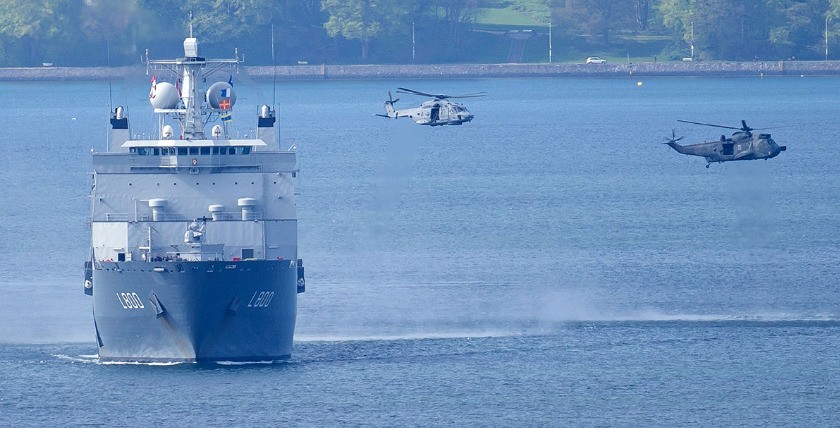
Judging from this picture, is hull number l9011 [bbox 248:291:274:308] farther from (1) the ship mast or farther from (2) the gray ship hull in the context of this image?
(1) the ship mast

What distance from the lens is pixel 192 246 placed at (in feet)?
248

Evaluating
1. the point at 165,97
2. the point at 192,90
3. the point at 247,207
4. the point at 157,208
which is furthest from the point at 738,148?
the point at 157,208

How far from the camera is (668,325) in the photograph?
87.2 metres

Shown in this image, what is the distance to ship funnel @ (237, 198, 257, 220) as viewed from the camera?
7700 cm

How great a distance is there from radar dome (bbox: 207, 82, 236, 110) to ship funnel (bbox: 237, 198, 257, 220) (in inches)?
184

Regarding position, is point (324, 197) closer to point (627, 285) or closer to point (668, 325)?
point (627, 285)

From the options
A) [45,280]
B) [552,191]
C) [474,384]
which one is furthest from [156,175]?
[552,191]

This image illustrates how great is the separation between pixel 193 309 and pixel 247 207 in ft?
16.2

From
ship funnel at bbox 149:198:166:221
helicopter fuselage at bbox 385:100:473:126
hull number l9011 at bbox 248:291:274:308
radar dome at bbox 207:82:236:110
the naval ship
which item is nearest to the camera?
the naval ship

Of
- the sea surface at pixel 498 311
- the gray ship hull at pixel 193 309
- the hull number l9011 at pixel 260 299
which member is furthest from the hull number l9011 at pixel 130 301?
the hull number l9011 at pixel 260 299

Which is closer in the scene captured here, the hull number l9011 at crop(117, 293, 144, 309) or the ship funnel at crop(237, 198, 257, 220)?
the hull number l9011 at crop(117, 293, 144, 309)

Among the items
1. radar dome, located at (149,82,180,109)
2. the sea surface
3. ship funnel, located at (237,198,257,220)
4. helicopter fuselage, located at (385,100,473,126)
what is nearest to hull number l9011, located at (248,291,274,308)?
the sea surface

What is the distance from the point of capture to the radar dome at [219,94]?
262 ft

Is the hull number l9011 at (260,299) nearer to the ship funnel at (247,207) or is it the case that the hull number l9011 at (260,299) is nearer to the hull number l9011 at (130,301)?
the ship funnel at (247,207)
